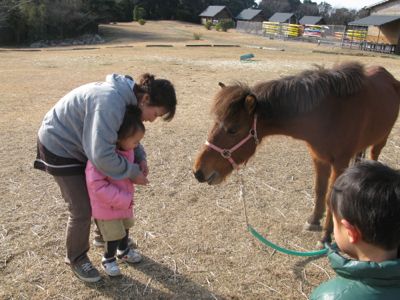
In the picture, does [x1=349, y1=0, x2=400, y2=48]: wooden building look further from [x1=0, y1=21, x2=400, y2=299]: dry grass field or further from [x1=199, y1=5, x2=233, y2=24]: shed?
[x1=199, y1=5, x2=233, y2=24]: shed

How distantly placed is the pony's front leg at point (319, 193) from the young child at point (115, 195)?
6.21 ft

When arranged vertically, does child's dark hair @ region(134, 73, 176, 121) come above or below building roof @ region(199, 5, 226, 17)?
below

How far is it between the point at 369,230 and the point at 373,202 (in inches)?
4.4

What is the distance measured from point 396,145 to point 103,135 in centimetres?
558

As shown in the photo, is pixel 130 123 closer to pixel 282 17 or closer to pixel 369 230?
pixel 369 230

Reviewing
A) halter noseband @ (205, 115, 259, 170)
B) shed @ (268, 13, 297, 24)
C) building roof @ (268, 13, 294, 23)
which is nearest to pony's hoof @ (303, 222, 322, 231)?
halter noseband @ (205, 115, 259, 170)

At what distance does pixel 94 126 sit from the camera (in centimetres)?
231

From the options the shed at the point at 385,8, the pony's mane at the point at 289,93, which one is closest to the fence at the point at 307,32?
the shed at the point at 385,8

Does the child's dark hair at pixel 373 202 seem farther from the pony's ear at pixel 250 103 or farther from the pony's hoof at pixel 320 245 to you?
the pony's hoof at pixel 320 245

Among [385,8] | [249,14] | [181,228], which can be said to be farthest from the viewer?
[249,14]

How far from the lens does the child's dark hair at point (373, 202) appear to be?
1.28m

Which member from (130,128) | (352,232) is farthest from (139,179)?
(352,232)

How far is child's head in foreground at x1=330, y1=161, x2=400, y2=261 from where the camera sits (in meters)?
1.28

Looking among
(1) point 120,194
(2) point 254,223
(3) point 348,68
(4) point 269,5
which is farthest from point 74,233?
(4) point 269,5
